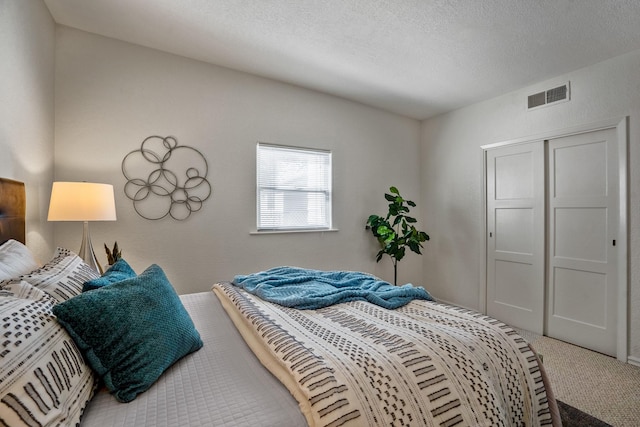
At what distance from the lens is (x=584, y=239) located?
2.90 metres

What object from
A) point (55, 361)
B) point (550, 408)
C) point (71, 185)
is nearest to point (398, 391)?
point (550, 408)

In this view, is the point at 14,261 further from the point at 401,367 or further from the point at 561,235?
the point at 561,235

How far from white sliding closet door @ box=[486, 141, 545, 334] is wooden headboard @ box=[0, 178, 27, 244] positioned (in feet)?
13.9

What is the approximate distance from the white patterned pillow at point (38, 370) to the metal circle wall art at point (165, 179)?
7.17 ft

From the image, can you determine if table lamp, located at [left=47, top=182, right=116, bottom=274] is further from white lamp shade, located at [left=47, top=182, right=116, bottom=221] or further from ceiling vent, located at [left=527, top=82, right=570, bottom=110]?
ceiling vent, located at [left=527, top=82, right=570, bottom=110]

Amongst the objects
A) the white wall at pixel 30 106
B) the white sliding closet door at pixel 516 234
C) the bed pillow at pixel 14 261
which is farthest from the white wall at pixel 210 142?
the bed pillow at pixel 14 261

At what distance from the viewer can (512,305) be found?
3.46 metres

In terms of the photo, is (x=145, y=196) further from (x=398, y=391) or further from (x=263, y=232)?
(x=398, y=391)

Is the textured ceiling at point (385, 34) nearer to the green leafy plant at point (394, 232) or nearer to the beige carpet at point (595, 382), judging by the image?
the green leafy plant at point (394, 232)

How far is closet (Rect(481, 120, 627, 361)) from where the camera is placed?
2705 millimetres

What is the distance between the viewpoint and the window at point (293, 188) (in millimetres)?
3516

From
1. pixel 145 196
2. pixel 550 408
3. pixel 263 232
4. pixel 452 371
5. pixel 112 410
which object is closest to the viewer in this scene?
pixel 112 410

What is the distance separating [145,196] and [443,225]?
3617 millimetres

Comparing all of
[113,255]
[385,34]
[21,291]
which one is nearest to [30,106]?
[113,255]
